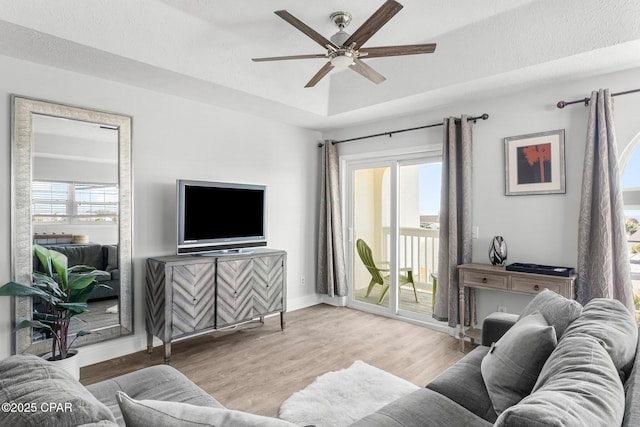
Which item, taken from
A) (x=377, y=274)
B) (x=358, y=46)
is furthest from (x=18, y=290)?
(x=377, y=274)

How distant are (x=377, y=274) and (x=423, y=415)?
3375 millimetres

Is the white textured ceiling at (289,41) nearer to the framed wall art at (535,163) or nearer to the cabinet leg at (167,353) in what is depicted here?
the framed wall art at (535,163)

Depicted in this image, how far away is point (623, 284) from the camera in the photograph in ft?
9.25

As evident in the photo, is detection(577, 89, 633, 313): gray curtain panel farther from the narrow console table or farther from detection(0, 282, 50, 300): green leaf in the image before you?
detection(0, 282, 50, 300): green leaf

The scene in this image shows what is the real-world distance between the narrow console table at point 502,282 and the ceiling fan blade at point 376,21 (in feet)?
7.46

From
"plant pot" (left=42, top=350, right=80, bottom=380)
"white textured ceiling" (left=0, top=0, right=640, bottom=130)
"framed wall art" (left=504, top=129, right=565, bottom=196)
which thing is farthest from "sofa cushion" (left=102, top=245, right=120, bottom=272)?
"framed wall art" (left=504, top=129, right=565, bottom=196)

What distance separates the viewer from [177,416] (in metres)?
0.83

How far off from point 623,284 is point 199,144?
4014 mm

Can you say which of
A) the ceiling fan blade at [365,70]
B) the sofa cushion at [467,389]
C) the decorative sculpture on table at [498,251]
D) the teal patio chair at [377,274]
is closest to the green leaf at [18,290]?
the sofa cushion at [467,389]

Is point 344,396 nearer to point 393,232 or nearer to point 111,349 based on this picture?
point 111,349

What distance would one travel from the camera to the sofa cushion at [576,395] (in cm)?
80

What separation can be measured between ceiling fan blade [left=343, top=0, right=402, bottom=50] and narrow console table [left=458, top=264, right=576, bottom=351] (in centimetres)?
227

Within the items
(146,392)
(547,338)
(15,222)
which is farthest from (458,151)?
(15,222)

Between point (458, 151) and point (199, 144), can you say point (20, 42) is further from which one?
point (458, 151)
